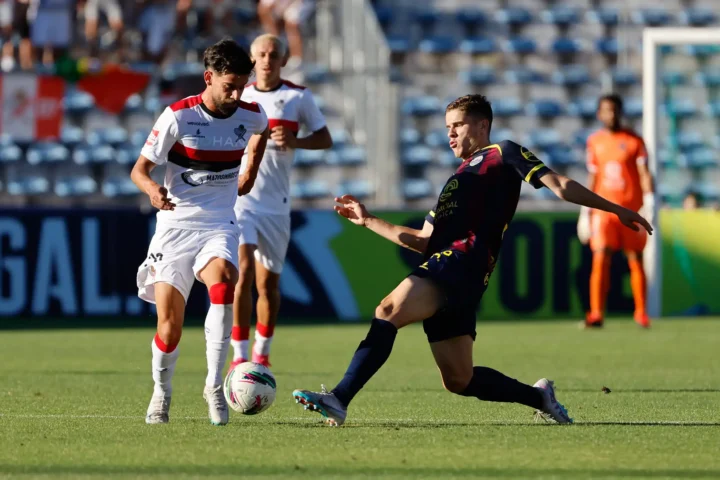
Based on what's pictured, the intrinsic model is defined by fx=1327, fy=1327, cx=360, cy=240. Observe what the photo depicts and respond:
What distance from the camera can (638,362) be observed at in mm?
10453

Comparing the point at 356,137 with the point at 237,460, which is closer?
the point at 237,460

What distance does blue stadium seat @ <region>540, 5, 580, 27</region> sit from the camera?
21.9 meters

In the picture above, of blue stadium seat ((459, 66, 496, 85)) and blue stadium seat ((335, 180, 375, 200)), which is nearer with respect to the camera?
blue stadium seat ((335, 180, 375, 200))

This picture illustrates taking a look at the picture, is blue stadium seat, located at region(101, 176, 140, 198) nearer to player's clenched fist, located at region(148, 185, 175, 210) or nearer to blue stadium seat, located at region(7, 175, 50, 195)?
blue stadium seat, located at region(7, 175, 50, 195)

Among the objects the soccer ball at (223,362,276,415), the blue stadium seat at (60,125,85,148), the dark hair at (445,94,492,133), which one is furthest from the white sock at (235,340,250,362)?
A: the blue stadium seat at (60,125,85,148)

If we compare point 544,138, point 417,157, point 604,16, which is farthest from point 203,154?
point 604,16

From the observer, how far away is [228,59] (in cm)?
643

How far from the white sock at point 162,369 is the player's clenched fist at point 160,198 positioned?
2.31 feet

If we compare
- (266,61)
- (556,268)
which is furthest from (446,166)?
(266,61)

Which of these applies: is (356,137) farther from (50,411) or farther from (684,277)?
(50,411)

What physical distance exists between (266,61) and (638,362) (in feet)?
12.6

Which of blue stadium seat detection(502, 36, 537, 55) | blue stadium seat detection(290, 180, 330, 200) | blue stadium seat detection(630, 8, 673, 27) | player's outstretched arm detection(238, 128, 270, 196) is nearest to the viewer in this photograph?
player's outstretched arm detection(238, 128, 270, 196)

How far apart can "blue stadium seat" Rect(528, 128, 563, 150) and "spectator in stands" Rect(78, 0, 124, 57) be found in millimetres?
6353

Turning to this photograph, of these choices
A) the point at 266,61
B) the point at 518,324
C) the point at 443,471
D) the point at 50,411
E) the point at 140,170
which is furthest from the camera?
the point at 518,324
